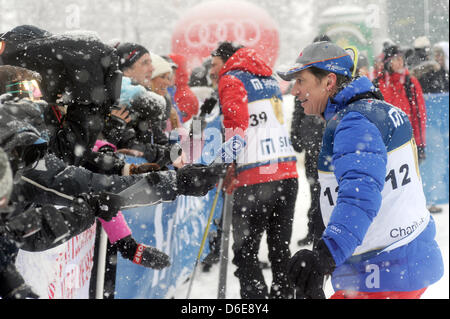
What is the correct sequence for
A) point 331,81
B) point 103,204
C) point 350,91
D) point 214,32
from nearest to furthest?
point 103,204, point 350,91, point 331,81, point 214,32

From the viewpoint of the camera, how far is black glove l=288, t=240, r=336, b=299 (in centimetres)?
174

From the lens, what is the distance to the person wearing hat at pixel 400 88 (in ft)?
19.1

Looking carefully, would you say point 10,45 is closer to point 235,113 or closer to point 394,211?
point 235,113

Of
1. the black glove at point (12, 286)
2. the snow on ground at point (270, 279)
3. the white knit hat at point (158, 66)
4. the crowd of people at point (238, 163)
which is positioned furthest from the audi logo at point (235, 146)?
the white knit hat at point (158, 66)

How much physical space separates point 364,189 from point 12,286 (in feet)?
4.01

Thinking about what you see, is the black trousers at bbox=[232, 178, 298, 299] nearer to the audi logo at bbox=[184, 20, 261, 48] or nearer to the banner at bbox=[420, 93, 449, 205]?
the banner at bbox=[420, 93, 449, 205]

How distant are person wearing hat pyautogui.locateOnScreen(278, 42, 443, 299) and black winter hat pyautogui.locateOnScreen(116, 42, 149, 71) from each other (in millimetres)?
1800

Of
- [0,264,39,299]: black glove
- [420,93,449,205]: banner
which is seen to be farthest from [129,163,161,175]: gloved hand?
[420,93,449,205]: banner

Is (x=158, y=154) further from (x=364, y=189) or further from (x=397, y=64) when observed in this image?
(x=397, y=64)

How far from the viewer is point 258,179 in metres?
3.88

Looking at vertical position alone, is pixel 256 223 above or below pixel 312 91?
below

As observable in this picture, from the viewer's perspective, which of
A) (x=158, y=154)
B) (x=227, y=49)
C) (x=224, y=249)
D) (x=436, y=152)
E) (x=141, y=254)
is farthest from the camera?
(x=436, y=152)

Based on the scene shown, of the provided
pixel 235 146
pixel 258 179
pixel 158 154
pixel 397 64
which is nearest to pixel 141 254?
pixel 158 154
